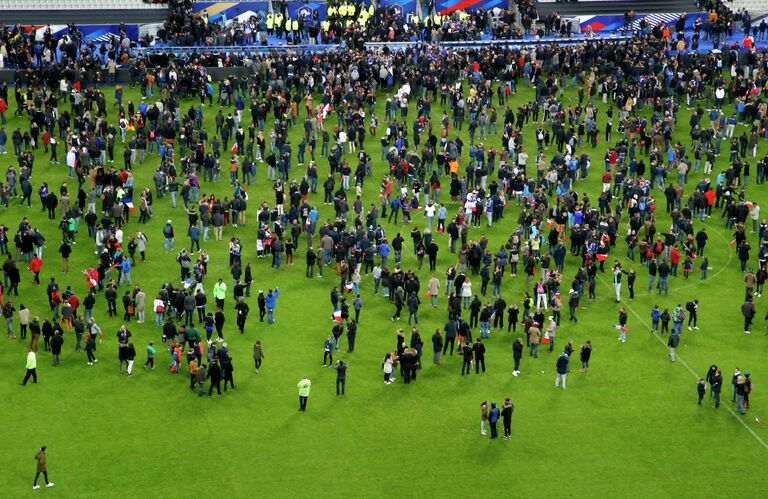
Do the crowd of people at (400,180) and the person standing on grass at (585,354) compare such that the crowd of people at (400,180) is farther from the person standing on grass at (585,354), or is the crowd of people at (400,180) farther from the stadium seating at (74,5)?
the stadium seating at (74,5)

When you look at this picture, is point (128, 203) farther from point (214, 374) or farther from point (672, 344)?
point (672, 344)

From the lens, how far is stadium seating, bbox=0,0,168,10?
94875mm

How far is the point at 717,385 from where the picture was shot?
54.9m

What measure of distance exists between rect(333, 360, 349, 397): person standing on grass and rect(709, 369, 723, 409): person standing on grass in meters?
13.8

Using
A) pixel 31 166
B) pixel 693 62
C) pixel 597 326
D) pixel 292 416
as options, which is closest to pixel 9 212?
pixel 31 166

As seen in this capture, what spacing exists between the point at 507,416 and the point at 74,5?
2128 inches

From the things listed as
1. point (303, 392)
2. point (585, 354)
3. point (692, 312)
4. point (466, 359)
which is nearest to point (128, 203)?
point (303, 392)

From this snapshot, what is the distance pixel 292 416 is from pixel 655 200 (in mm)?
27499

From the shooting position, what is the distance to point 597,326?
6162 cm

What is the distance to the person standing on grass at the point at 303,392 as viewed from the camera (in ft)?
177

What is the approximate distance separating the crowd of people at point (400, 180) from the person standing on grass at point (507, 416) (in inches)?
18.8

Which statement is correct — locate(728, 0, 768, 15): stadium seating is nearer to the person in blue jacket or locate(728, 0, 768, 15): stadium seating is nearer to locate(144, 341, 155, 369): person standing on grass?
the person in blue jacket

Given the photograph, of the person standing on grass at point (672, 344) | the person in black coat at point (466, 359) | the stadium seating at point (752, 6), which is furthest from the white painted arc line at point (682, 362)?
the stadium seating at point (752, 6)

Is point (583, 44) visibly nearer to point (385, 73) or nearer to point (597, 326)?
point (385, 73)
